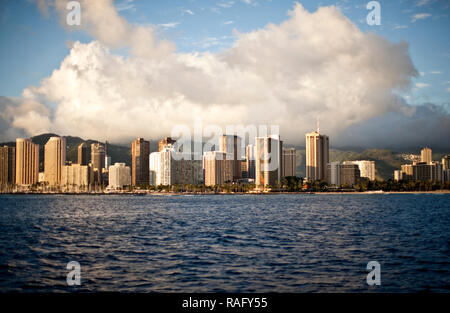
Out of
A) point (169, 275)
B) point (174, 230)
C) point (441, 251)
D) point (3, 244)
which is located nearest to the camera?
point (169, 275)

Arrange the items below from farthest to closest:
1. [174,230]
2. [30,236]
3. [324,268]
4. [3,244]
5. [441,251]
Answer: [174,230]
[30,236]
[3,244]
[441,251]
[324,268]

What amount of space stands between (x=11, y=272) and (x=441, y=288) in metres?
29.8

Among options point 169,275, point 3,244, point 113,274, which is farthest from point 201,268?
point 3,244

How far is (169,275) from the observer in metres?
27.0

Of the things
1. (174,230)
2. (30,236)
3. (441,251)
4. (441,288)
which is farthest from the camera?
(174,230)

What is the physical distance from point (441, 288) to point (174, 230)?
3732 centimetres

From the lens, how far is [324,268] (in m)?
29.0
